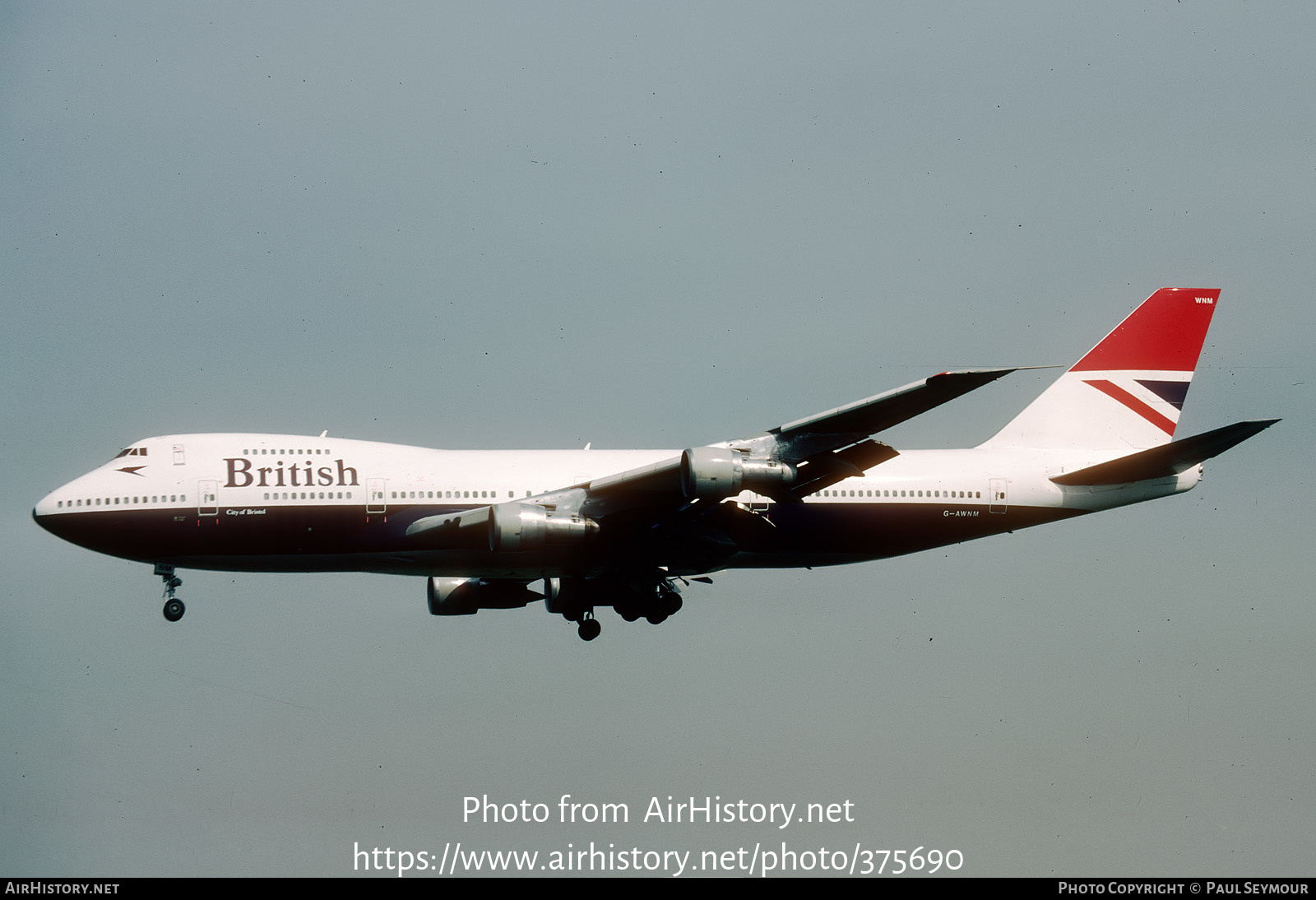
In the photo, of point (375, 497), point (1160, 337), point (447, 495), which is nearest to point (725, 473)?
point (447, 495)

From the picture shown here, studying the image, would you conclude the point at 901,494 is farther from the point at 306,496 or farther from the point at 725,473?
the point at 306,496

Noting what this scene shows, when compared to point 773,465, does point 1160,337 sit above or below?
above

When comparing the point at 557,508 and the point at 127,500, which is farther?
the point at 127,500

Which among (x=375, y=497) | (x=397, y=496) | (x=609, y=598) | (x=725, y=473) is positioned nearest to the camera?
(x=725, y=473)

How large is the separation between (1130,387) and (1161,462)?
5.00 m


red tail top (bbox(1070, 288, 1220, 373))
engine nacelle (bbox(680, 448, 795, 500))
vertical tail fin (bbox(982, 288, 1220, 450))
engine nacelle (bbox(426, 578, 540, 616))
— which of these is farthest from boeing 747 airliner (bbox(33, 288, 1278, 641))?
red tail top (bbox(1070, 288, 1220, 373))

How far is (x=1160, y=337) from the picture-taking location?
43719 mm

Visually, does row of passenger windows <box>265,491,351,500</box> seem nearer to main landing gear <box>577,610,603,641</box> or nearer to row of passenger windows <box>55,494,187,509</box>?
row of passenger windows <box>55,494,187,509</box>

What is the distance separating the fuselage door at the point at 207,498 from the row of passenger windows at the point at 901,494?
16.2 meters

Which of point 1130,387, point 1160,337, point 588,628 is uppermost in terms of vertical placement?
point 1160,337

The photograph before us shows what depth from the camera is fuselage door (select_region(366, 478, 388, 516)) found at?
123ft

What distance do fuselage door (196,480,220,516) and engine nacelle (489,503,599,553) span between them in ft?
25.3

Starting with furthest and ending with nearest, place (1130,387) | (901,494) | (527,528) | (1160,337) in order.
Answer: (1160,337), (1130,387), (901,494), (527,528)
